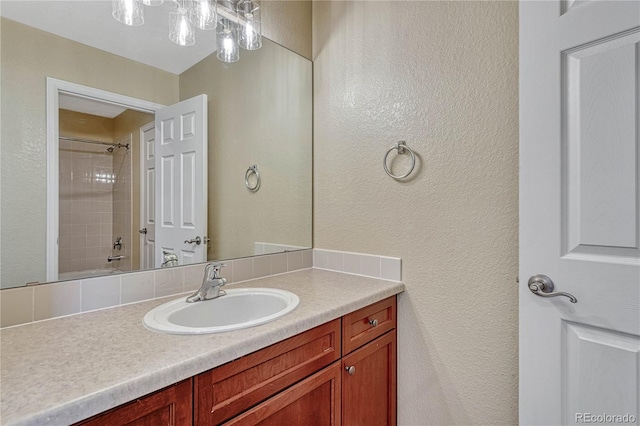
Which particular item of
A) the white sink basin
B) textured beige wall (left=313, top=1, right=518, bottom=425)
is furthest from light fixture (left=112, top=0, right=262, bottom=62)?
the white sink basin

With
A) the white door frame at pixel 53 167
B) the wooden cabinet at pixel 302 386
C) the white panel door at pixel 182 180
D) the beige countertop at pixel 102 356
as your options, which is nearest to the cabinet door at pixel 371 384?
the wooden cabinet at pixel 302 386

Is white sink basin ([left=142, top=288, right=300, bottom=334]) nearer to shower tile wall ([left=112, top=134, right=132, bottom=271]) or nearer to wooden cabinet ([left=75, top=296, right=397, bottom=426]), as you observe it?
wooden cabinet ([left=75, top=296, right=397, bottom=426])

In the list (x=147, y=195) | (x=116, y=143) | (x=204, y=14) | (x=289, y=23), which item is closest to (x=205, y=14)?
(x=204, y=14)

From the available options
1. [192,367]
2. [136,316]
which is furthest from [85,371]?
[136,316]

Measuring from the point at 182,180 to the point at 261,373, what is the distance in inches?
33.4

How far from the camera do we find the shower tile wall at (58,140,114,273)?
3.40ft

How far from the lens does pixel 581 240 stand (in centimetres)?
90

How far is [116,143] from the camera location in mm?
1147

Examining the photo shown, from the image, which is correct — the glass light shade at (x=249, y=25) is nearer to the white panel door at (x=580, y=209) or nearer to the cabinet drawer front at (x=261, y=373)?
the white panel door at (x=580, y=209)

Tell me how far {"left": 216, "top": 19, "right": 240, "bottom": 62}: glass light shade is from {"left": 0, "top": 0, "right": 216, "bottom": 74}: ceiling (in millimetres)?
40

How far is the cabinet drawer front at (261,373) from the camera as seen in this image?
744 millimetres

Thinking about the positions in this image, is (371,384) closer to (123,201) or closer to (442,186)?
(442,186)

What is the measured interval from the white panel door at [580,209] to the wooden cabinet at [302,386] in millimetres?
516

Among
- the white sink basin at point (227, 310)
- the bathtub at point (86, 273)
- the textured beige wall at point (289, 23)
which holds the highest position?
the textured beige wall at point (289, 23)
